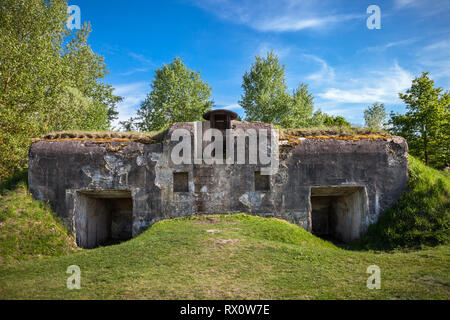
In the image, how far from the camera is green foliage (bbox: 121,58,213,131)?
1079 inches

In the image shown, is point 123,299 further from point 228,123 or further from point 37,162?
point 37,162

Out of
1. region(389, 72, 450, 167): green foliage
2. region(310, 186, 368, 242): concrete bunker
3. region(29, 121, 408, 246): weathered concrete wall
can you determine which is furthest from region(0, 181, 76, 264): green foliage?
region(389, 72, 450, 167): green foliage

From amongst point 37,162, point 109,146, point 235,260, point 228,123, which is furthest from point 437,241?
point 37,162

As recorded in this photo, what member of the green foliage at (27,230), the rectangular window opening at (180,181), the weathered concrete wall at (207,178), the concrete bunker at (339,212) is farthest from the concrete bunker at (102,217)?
the concrete bunker at (339,212)

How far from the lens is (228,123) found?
38.7 feet

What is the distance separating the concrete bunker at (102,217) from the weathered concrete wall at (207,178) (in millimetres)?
437

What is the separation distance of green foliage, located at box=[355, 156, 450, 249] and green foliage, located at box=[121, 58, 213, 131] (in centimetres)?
2022

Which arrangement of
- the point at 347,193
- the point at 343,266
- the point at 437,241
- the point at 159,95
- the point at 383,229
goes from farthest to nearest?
the point at 159,95 → the point at 347,193 → the point at 383,229 → the point at 437,241 → the point at 343,266

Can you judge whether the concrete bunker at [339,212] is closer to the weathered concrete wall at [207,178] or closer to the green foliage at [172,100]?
the weathered concrete wall at [207,178]

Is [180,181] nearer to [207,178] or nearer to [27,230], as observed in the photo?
[207,178]

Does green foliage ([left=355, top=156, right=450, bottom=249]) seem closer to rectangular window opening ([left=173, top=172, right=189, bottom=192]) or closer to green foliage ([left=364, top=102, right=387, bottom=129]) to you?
rectangular window opening ([left=173, top=172, right=189, bottom=192])

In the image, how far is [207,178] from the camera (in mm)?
11578

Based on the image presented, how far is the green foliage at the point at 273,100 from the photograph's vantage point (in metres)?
27.5

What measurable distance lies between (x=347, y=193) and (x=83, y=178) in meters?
11.5
